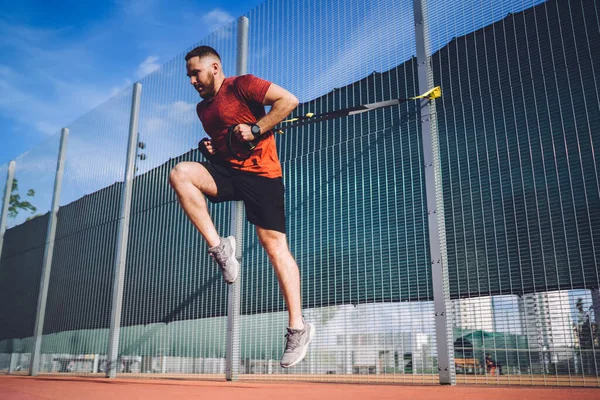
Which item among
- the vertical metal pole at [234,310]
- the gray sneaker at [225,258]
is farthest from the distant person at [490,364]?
the gray sneaker at [225,258]

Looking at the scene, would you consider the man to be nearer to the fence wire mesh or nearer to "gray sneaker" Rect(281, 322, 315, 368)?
"gray sneaker" Rect(281, 322, 315, 368)

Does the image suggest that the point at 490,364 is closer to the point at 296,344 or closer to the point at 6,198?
the point at 296,344

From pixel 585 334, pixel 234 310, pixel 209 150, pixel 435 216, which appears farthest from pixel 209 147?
pixel 234 310

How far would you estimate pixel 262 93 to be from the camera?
2.24 meters

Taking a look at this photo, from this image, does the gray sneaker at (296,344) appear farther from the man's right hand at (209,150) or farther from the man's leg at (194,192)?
the man's right hand at (209,150)

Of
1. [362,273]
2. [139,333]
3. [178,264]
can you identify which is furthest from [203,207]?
[139,333]

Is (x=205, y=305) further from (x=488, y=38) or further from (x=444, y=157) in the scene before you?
(x=488, y=38)

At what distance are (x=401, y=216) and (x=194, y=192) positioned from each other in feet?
8.32

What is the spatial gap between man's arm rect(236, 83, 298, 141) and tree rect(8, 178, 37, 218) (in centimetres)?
832

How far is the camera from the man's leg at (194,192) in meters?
2.12

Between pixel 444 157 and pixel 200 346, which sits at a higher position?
pixel 444 157

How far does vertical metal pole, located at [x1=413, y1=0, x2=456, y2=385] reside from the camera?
3.89 metres

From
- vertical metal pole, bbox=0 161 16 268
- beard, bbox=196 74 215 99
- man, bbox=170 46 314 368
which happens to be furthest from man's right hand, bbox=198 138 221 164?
vertical metal pole, bbox=0 161 16 268

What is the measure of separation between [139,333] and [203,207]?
4.67 metres
